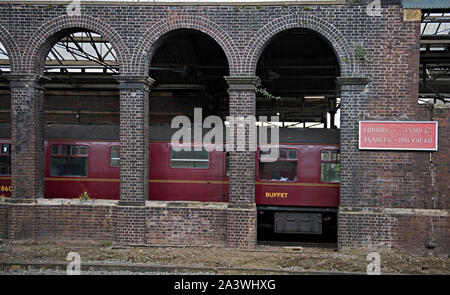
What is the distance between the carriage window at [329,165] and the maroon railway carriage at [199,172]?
27 mm

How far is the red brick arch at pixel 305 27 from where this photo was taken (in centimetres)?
953

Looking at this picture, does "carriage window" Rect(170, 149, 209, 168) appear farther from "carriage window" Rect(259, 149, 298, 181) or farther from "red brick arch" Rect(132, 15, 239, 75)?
"red brick arch" Rect(132, 15, 239, 75)

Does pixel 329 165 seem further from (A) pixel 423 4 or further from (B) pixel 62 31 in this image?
(B) pixel 62 31

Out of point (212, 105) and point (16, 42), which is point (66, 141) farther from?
point (212, 105)

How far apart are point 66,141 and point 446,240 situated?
10746mm

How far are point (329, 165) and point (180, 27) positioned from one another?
560cm

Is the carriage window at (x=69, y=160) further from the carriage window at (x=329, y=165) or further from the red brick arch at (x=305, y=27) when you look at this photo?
the carriage window at (x=329, y=165)

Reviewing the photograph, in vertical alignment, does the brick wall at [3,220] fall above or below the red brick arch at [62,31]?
below

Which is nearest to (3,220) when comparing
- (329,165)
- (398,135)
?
(329,165)

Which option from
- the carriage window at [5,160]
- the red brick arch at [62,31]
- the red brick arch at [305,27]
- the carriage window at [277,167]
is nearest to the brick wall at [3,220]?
the carriage window at [5,160]

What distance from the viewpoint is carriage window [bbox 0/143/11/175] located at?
11.9 m

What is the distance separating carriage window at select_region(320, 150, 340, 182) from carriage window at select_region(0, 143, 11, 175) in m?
9.45

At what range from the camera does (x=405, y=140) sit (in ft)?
30.9

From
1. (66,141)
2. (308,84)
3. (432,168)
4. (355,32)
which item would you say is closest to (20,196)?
(66,141)
